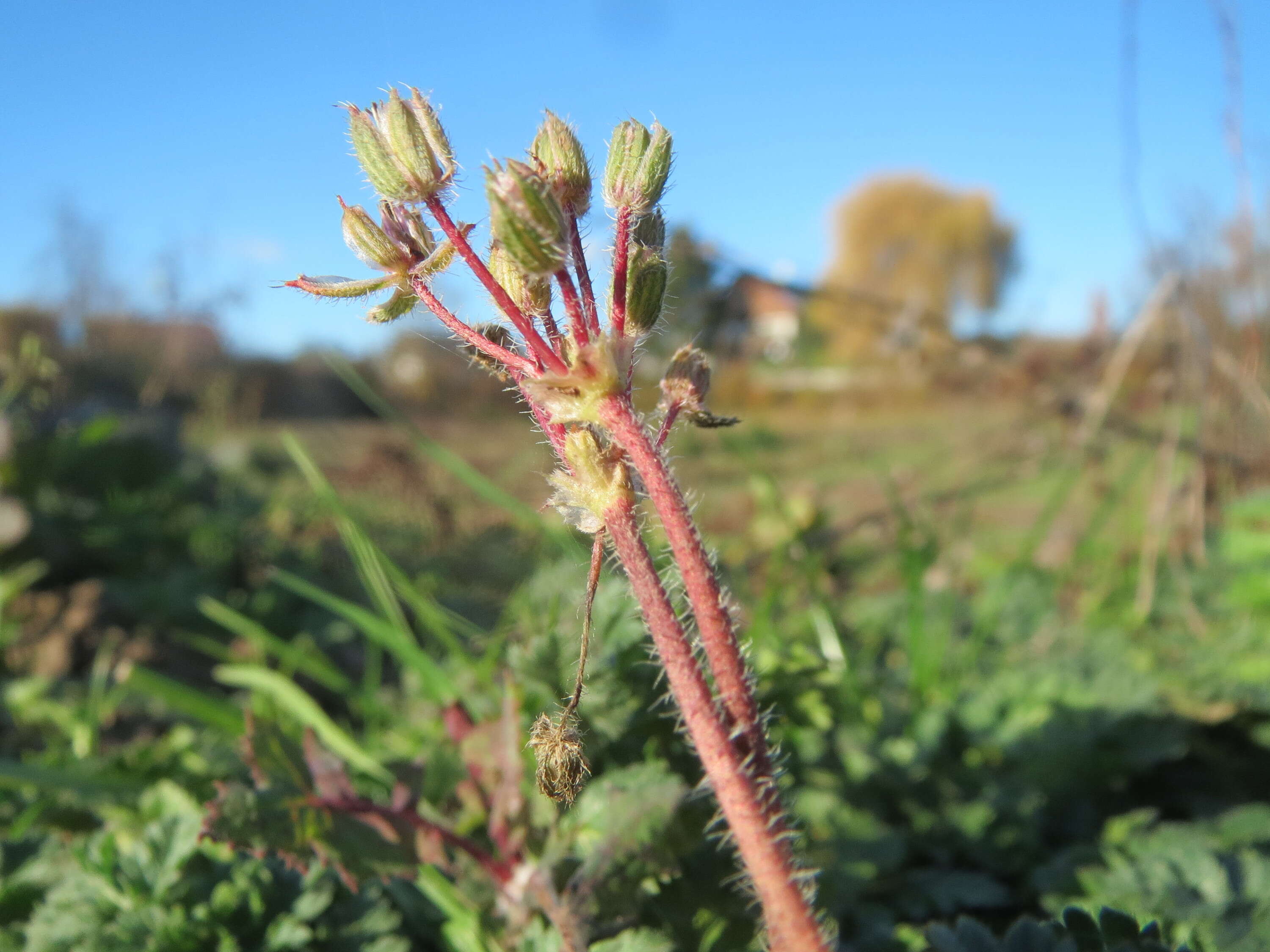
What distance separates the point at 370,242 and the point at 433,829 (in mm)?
521

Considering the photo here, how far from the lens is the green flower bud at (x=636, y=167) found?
0.49 meters

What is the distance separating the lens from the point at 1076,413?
260 cm

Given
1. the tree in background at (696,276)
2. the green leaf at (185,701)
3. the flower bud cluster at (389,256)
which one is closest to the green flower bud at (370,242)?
the flower bud cluster at (389,256)

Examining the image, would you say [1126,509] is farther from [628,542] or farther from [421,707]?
[628,542]

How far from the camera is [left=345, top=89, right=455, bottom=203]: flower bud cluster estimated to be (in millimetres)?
477

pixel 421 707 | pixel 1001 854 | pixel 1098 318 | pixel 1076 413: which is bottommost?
pixel 1001 854

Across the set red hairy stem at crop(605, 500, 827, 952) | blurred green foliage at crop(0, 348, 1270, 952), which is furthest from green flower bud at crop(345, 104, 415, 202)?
blurred green foliage at crop(0, 348, 1270, 952)

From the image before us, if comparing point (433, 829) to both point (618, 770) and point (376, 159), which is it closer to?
point (618, 770)

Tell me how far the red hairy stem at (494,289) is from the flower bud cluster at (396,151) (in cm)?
1

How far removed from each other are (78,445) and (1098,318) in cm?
384

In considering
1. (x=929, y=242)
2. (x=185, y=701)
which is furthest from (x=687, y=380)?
(x=929, y=242)

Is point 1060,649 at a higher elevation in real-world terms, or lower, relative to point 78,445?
lower

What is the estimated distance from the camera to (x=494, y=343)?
0.53 metres

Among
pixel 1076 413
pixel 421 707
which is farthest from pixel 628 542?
pixel 1076 413
